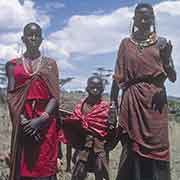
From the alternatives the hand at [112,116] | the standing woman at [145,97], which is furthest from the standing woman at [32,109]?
the standing woman at [145,97]

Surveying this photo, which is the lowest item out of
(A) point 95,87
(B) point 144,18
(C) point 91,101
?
(C) point 91,101

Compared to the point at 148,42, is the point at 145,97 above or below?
below

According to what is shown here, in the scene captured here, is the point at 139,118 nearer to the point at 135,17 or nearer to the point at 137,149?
the point at 137,149

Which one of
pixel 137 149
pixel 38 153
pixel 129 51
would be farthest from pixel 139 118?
pixel 38 153

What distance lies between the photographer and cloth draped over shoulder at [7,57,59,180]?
5.34 metres

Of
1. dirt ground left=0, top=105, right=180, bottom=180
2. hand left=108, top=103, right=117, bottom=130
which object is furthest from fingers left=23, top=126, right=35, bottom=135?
dirt ground left=0, top=105, right=180, bottom=180

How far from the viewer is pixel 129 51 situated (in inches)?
215

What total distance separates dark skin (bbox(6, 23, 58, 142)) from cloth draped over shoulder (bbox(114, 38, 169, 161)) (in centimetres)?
72

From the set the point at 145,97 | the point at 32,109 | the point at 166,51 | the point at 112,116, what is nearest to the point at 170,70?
the point at 166,51

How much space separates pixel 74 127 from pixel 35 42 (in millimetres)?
1256

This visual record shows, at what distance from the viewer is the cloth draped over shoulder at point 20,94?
17.5ft

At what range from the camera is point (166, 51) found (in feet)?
17.2

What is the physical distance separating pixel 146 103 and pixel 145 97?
55 millimetres

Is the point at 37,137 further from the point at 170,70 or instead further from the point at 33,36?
the point at 170,70
